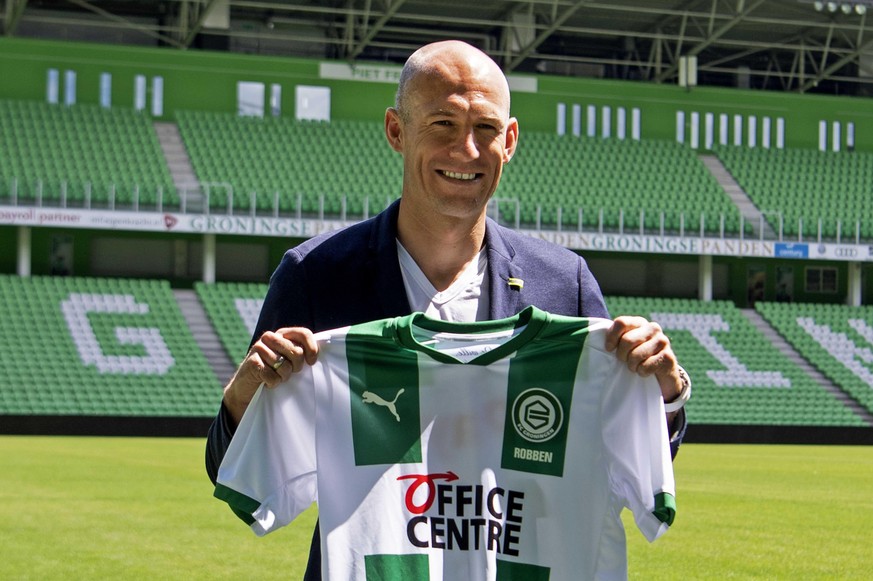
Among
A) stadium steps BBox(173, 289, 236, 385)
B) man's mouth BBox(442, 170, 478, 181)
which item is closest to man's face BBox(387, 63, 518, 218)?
man's mouth BBox(442, 170, 478, 181)

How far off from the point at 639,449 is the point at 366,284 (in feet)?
2.83

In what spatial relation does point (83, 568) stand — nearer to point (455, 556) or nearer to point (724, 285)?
point (455, 556)

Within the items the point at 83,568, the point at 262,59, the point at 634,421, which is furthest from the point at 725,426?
the point at 634,421

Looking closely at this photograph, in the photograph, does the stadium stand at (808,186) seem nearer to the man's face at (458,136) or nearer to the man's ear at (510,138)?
the man's ear at (510,138)

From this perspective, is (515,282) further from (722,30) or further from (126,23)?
(722,30)

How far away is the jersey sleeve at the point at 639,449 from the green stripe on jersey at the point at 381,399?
51 cm

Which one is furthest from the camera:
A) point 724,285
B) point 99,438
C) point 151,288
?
point 724,285

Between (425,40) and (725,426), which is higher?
(425,40)

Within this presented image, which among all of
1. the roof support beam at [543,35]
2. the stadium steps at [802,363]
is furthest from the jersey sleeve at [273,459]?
the roof support beam at [543,35]

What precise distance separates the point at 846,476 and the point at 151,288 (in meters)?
18.3

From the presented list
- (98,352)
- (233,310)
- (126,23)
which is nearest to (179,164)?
(126,23)

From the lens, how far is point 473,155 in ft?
11.4

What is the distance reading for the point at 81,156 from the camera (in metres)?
32.7

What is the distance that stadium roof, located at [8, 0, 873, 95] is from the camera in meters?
34.4
